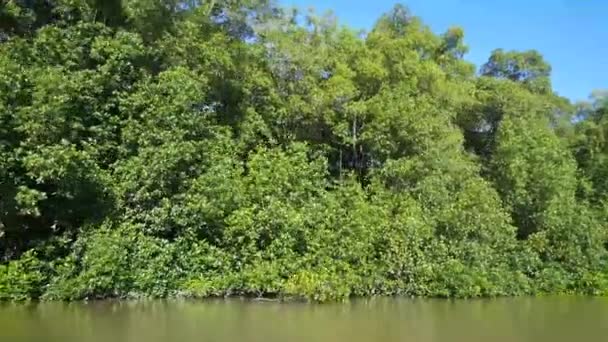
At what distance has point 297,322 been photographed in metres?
12.4

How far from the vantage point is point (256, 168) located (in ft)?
62.6

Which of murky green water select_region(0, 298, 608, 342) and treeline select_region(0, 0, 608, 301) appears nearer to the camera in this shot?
murky green water select_region(0, 298, 608, 342)

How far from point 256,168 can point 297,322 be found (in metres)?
7.44

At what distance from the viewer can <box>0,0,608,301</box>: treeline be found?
16469 millimetres

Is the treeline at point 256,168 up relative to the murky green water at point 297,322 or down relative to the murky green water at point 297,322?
up

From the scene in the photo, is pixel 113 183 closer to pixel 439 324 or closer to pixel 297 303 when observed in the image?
pixel 297 303

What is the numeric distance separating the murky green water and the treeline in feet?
5.69

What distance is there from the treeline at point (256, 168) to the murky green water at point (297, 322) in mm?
1734

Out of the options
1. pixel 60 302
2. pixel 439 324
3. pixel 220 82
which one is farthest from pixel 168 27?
pixel 439 324

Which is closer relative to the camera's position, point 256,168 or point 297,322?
point 297,322

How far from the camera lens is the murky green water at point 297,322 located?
10406mm

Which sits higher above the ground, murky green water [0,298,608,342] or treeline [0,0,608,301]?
treeline [0,0,608,301]

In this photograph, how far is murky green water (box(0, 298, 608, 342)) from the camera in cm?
1041

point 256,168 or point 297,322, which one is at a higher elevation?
point 256,168
